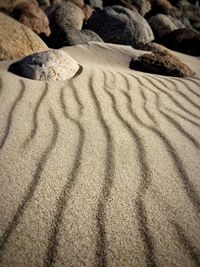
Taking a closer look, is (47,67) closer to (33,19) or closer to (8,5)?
(33,19)

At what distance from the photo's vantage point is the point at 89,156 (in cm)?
188

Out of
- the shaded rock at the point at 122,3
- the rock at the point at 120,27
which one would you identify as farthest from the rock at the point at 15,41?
the shaded rock at the point at 122,3

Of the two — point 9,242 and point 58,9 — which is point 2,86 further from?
point 58,9

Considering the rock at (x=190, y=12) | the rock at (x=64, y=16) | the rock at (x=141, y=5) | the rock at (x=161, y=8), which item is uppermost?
the rock at (x=190, y=12)

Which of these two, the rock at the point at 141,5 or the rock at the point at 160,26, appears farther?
the rock at the point at 141,5

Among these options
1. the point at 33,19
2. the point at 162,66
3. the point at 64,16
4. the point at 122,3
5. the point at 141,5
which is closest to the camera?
the point at 162,66

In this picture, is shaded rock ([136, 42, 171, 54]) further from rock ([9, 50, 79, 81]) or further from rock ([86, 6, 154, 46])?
rock ([9, 50, 79, 81])

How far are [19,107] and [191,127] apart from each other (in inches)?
57.5

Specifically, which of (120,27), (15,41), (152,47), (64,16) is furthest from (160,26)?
(15,41)

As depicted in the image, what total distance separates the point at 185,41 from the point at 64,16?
109 inches

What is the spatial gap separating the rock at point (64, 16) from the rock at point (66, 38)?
0.43 feet

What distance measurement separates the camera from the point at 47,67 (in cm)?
312

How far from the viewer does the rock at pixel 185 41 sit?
6366mm

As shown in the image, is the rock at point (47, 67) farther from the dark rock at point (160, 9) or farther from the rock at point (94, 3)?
the dark rock at point (160, 9)
